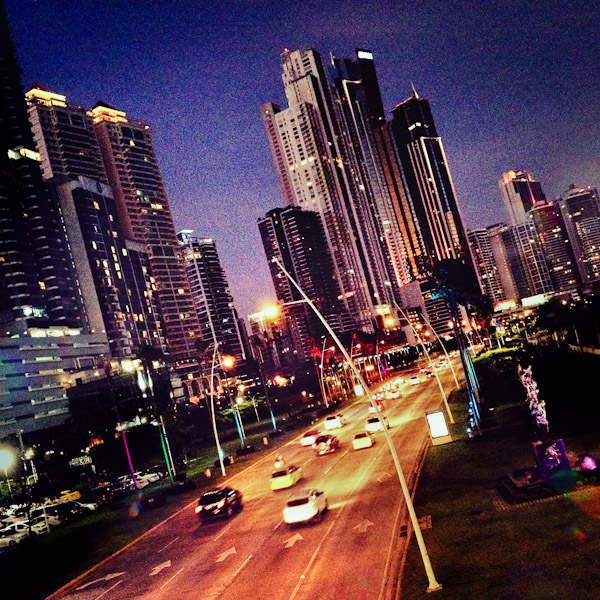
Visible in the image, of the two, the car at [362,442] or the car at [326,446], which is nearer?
the car at [362,442]

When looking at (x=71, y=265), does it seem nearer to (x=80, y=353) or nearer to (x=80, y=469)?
(x=80, y=353)

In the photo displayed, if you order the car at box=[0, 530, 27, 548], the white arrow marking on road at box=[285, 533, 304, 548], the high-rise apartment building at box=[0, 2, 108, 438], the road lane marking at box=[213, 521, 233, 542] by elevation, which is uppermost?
the high-rise apartment building at box=[0, 2, 108, 438]

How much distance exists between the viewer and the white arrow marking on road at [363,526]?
24150 millimetres

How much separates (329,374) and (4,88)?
158 metres

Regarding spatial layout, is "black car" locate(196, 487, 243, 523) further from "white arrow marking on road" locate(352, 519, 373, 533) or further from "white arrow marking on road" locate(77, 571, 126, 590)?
"white arrow marking on road" locate(352, 519, 373, 533)

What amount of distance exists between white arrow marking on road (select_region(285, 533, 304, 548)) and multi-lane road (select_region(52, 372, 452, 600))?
5 cm

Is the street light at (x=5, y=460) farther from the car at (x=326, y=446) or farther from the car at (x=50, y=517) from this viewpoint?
the car at (x=326, y=446)

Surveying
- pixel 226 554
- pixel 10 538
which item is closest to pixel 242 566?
pixel 226 554

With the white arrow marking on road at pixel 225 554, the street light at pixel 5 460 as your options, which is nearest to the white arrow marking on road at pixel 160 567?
the white arrow marking on road at pixel 225 554

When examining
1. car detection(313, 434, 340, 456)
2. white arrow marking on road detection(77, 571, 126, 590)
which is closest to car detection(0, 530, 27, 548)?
white arrow marking on road detection(77, 571, 126, 590)

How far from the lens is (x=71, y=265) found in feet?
632

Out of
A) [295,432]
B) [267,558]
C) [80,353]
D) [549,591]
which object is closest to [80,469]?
[295,432]

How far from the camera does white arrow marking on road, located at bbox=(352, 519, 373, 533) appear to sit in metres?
24.1

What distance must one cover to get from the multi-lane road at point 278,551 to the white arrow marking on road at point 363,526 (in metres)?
0.05
